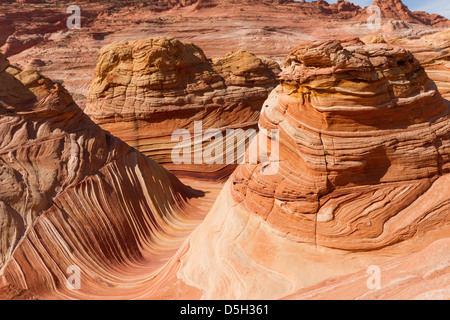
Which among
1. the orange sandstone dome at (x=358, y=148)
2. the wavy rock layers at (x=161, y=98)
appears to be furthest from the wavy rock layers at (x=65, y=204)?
the wavy rock layers at (x=161, y=98)

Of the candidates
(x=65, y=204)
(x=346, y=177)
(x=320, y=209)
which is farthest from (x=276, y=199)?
(x=65, y=204)

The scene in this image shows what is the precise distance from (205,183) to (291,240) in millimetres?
6857

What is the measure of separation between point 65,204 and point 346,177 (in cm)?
430

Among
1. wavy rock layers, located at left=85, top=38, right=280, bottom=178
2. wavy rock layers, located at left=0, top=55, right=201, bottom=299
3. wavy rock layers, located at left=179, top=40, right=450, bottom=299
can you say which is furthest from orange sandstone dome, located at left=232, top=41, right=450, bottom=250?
wavy rock layers, located at left=85, top=38, right=280, bottom=178

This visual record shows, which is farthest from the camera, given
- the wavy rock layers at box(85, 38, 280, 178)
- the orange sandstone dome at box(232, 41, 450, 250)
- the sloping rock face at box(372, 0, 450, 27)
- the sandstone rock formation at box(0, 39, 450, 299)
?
the sloping rock face at box(372, 0, 450, 27)

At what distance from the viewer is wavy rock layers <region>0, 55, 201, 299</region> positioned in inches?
211

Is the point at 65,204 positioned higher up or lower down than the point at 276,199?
lower down

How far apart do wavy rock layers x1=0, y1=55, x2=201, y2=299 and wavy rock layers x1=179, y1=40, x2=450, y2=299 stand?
7.25ft

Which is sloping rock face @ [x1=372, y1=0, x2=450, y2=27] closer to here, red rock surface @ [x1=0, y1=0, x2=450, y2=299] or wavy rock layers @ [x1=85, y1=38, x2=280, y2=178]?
wavy rock layers @ [x1=85, y1=38, x2=280, y2=178]

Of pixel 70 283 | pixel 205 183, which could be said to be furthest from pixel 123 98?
pixel 70 283

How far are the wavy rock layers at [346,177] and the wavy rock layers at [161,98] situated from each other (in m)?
6.99

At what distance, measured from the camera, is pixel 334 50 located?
430 cm

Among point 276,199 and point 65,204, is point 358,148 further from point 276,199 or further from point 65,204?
point 65,204

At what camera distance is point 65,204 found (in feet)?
19.9
